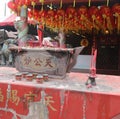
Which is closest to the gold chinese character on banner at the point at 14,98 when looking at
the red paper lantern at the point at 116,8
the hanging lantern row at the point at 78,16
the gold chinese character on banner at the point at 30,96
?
the gold chinese character on banner at the point at 30,96

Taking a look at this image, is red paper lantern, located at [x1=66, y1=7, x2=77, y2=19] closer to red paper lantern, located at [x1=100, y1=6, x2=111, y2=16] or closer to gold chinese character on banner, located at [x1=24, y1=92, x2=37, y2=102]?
red paper lantern, located at [x1=100, y1=6, x2=111, y2=16]

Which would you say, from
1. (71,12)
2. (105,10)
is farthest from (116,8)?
(71,12)

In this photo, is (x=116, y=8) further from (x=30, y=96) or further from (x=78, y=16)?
(x=30, y=96)

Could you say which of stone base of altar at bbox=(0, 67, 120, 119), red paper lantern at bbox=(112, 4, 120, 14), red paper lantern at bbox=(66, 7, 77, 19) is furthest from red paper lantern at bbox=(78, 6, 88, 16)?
stone base of altar at bbox=(0, 67, 120, 119)

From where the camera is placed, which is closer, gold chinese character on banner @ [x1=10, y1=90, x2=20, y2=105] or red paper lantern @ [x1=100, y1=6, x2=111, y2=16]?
gold chinese character on banner @ [x1=10, y1=90, x2=20, y2=105]

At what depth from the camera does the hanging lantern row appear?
566 cm

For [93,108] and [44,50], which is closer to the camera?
[93,108]

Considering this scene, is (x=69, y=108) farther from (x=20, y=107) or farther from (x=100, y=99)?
(x=20, y=107)

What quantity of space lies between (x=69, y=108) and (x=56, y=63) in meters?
1.03

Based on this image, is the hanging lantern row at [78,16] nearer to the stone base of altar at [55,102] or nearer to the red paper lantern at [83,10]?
the red paper lantern at [83,10]

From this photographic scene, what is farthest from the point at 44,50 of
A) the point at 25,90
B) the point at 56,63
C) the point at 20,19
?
the point at 20,19

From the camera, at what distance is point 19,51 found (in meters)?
3.85

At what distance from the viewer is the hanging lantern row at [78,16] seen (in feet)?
18.6

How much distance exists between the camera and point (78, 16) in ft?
20.2
